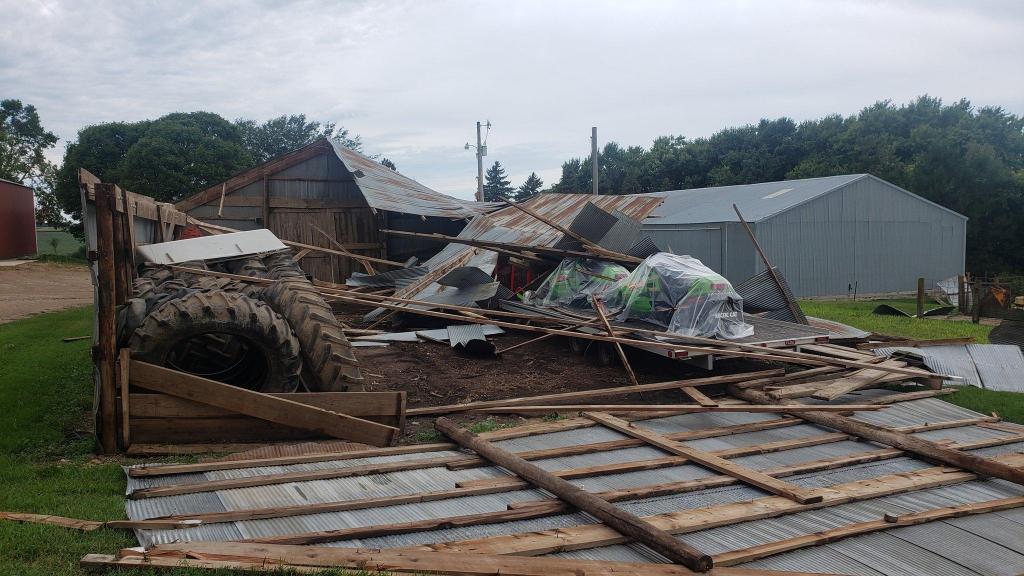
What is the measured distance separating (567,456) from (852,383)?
4211 mm

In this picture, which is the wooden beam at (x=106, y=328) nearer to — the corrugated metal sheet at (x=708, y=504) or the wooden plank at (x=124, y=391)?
the wooden plank at (x=124, y=391)

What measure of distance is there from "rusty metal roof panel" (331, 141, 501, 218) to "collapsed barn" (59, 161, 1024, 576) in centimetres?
677

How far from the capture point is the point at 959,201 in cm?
3127

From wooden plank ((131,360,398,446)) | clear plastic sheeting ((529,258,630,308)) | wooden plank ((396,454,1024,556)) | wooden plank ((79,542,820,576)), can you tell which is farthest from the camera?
clear plastic sheeting ((529,258,630,308))

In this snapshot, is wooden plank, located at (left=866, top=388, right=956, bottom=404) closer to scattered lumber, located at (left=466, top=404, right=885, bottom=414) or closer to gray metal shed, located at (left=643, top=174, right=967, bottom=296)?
scattered lumber, located at (left=466, top=404, right=885, bottom=414)

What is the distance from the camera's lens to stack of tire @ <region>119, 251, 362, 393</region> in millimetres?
6426

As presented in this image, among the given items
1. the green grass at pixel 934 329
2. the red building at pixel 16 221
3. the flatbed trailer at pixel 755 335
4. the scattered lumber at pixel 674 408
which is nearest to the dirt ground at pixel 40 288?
the red building at pixel 16 221

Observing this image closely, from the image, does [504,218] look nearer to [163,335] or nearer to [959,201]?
[163,335]

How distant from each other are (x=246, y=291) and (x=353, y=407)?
2.77 m

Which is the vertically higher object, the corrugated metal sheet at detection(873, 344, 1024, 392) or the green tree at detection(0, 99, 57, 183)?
the green tree at detection(0, 99, 57, 183)

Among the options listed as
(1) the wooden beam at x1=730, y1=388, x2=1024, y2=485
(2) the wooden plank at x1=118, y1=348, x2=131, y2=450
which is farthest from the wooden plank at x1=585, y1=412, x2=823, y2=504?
(2) the wooden plank at x1=118, y1=348, x2=131, y2=450

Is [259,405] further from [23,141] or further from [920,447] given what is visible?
[23,141]

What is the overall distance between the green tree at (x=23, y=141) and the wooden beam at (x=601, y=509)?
148ft

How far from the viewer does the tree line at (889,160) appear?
30.9 meters
